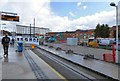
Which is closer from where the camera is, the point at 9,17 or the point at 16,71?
the point at 16,71

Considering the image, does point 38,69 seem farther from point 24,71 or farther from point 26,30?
point 26,30

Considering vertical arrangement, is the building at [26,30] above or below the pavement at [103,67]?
above

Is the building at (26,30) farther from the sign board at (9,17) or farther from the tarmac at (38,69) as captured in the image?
the tarmac at (38,69)

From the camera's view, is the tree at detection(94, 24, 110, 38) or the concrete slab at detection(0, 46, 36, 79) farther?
the tree at detection(94, 24, 110, 38)

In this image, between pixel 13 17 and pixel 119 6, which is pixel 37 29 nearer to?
pixel 13 17

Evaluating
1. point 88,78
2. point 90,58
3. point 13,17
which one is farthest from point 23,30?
point 88,78

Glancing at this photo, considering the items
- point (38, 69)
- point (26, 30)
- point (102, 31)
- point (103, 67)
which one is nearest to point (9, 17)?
point (38, 69)

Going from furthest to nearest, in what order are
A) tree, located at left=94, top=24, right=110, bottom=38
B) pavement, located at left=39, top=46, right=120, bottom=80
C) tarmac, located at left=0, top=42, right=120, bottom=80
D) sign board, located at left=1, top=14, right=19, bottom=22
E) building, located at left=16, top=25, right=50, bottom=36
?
1. building, located at left=16, top=25, right=50, bottom=36
2. tree, located at left=94, top=24, right=110, bottom=38
3. sign board, located at left=1, top=14, right=19, bottom=22
4. pavement, located at left=39, top=46, right=120, bottom=80
5. tarmac, located at left=0, top=42, right=120, bottom=80

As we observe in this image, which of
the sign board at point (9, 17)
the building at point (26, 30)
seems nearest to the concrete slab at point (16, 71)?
the sign board at point (9, 17)

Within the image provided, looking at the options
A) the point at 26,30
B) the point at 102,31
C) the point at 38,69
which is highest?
the point at 26,30

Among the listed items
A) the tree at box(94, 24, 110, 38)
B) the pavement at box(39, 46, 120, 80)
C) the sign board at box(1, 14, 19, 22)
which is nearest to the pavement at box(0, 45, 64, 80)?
the pavement at box(39, 46, 120, 80)

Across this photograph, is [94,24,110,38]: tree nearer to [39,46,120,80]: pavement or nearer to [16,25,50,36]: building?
[16,25,50,36]: building

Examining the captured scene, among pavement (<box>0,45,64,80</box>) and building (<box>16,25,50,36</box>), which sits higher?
building (<box>16,25,50,36</box>)

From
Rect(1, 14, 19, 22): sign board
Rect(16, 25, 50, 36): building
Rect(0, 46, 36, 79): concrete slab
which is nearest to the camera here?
Rect(0, 46, 36, 79): concrete slab
